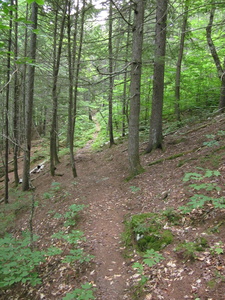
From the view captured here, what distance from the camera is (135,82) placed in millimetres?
7566

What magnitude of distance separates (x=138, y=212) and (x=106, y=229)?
3.32 feet

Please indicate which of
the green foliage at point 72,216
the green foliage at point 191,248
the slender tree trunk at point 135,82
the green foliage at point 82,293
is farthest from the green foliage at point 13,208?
the green foliage at point 191,248

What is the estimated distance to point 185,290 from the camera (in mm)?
3025

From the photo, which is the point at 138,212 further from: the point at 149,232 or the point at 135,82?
the point at 135,82

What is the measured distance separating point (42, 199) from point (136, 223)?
5.79 m

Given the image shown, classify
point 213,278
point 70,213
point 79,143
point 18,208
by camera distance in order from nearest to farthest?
1. point 213,278
2. point 70,213
3. point 18,208
4. point 79,143

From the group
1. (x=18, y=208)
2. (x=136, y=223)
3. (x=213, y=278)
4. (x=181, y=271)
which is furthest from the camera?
(x=18, y=208)

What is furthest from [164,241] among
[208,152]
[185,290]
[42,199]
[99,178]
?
[42,199]

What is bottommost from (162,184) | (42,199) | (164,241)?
(42,199)

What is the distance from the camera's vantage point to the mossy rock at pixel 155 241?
4.10m

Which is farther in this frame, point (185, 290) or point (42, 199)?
point (42, 199)

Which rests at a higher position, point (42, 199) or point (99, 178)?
point (99, 178)

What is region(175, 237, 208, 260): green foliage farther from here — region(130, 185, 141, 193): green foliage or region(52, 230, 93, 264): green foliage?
region(130, 185, 141, 193): green foliage

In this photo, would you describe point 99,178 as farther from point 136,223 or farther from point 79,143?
point 79,143
